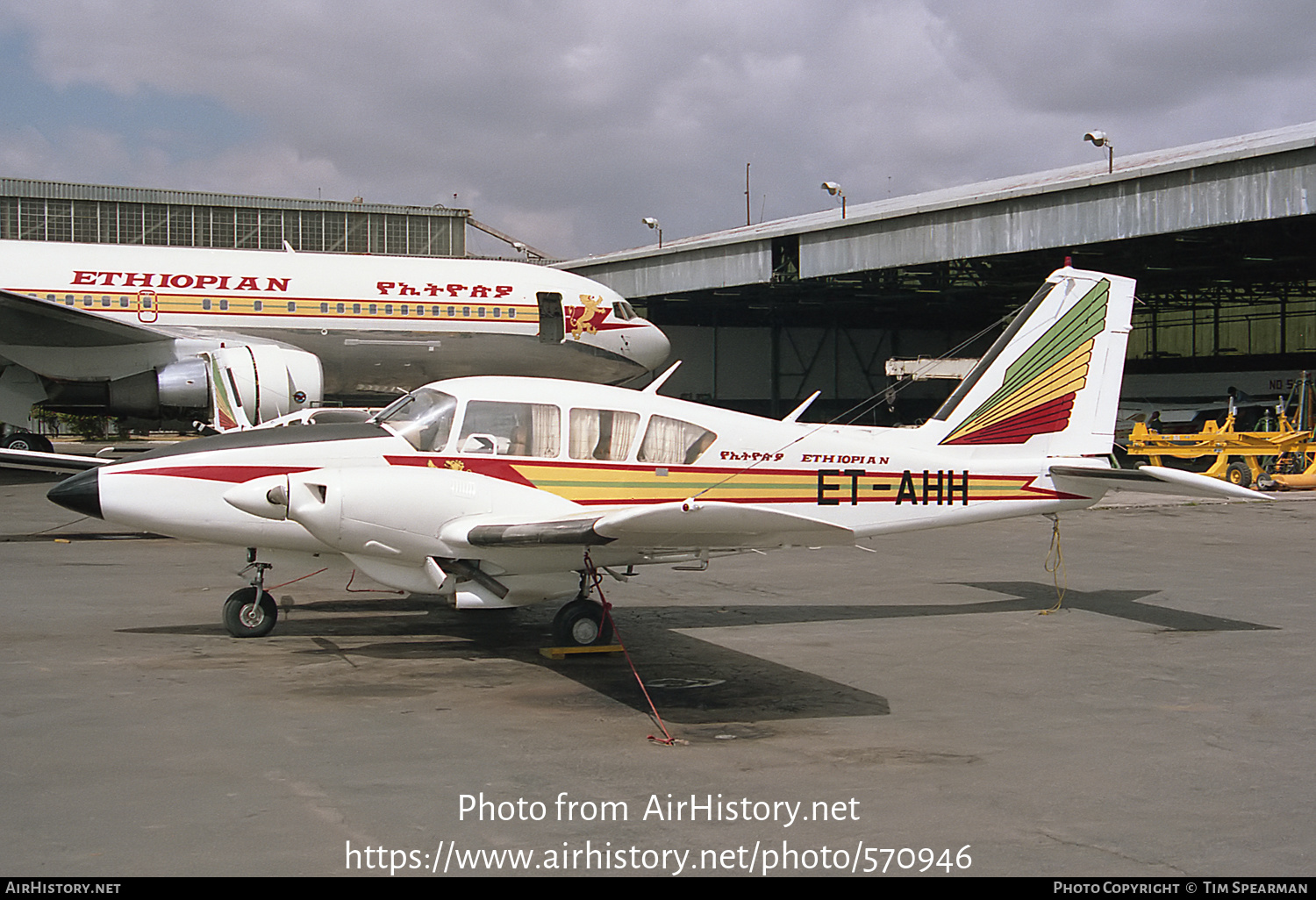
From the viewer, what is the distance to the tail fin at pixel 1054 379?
11773 millimetres

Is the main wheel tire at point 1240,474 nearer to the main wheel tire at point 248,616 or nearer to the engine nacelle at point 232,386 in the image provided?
the engine nacelle at point 232,386

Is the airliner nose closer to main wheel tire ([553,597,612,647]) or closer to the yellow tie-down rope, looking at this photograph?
the yellow tie-down rope

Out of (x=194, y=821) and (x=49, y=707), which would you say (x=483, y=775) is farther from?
→ (x=49, y=707)

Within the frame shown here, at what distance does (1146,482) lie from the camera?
1084 cm

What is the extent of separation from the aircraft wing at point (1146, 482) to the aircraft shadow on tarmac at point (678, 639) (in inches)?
57.6

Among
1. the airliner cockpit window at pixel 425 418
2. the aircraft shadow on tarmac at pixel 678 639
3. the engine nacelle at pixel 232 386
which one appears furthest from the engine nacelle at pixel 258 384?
the airliner cockpit window at pixel 425 418

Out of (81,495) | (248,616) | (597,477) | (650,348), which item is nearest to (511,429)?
(597,477)

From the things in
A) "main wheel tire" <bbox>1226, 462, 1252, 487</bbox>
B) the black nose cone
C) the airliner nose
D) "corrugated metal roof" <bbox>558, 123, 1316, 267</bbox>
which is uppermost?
"corrugated metal roof" <bbox>558, 123, 1316, 267</bbox>

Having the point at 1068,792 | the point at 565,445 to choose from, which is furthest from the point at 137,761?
the point at 1068,792

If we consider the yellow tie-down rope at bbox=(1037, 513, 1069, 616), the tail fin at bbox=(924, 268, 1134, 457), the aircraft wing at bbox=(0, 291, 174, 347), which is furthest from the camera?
the aircraft wing at bbox=(0, 291, 174, 347)

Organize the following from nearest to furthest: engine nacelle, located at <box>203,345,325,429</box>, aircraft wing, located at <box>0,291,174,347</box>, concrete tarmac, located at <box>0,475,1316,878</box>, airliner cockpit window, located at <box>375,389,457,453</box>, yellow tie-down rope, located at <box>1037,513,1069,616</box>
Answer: concrete tarmac, located at <box>0,475,1316,878</box>, airliner cockpit window, located at <box>375,389,457,453</box>, yellow tie-down rope, located at <box>1037,513,1069,616</box>, engine nacelle, located at <box>203,345,325,429</box>, aircraft wing, located at <box>0,291,174,347</box>

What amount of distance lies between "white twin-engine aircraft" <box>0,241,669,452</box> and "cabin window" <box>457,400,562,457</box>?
14870 millimetres

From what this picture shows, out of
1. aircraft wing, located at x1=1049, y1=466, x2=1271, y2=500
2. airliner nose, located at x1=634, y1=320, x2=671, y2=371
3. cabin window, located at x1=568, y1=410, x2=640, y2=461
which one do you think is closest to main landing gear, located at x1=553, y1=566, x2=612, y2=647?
cabin window, located at x1=568, y1=410, x2=640, y2=461

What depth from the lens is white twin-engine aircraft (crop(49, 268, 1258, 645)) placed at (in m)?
9.02
